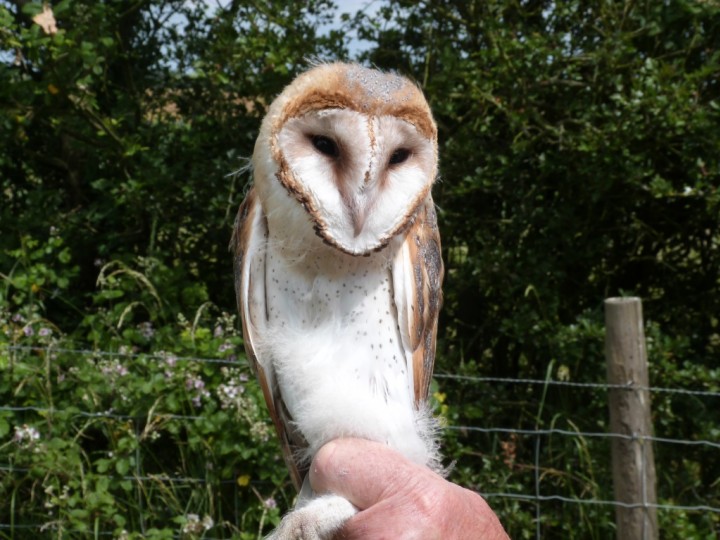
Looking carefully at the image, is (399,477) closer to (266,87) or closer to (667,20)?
(266,87)

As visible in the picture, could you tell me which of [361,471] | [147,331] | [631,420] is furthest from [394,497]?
[147,331]

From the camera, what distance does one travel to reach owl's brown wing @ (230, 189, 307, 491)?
1679 millimetres

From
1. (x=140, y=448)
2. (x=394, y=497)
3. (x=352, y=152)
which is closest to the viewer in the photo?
(x=394, y=497)

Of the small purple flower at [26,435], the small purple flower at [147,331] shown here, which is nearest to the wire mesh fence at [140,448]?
the small purple flower at [26,435]

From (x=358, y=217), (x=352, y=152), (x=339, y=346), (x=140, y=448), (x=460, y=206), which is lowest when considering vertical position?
(x=140, y=448)

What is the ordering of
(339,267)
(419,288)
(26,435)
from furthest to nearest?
(26,435), (419,288), (339,267)

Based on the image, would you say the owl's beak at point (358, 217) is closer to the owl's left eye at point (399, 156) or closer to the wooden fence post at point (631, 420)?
the owl's left eye at point (399, 156)

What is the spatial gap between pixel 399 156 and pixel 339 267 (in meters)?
0.27

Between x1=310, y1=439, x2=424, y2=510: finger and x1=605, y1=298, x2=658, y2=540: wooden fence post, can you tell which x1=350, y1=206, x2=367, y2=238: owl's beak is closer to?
x1=310, y1=439, x2=424, y2=510: finger

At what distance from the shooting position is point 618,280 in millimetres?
3775

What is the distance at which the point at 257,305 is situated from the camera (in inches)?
66.6

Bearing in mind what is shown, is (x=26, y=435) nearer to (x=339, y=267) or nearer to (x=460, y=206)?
(x=339, y=267)

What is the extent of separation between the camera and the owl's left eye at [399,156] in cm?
150

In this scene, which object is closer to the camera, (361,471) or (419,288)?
(361,471)
